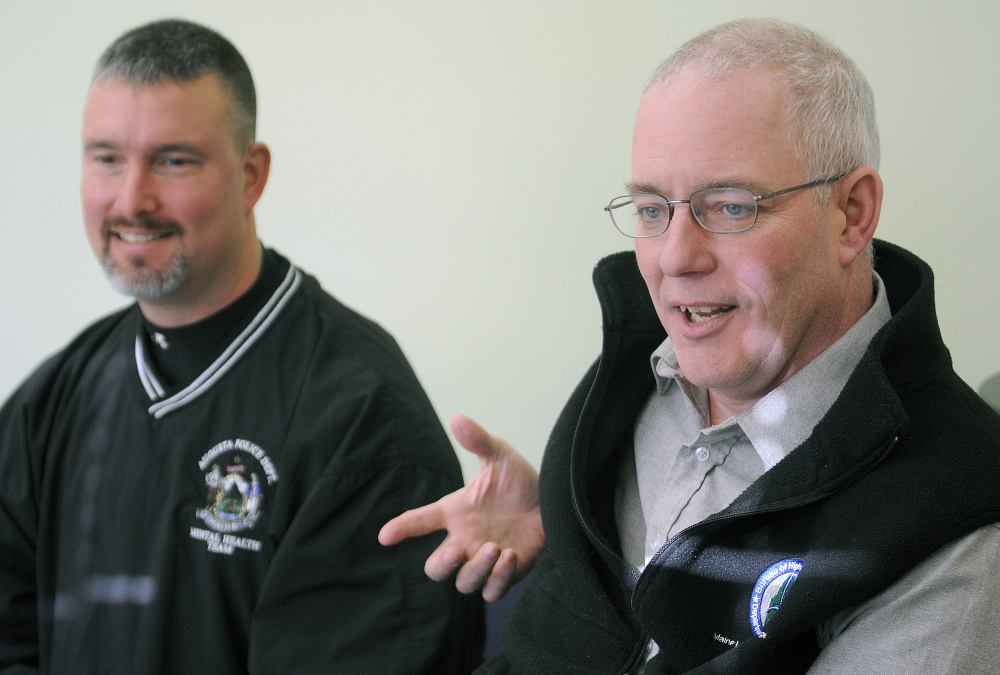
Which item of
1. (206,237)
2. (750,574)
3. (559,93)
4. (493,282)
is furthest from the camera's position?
(493,282)

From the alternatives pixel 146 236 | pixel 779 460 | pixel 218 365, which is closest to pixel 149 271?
pixel 146 236

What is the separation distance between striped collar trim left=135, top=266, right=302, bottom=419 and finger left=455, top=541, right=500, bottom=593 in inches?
24.6

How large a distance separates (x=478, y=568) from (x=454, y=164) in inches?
59.5

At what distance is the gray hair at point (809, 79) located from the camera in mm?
1082

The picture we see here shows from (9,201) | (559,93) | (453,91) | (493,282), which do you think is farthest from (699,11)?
(9,201)

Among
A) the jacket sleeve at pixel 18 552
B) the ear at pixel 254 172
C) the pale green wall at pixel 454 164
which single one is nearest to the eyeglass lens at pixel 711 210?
the ear at pixel 254 172

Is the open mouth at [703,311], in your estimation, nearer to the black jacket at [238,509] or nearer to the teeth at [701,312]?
the teeth at [701,312]

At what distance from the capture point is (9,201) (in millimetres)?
2980

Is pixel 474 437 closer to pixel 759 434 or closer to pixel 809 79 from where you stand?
pixel 759 434

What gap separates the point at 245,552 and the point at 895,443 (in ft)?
3.46

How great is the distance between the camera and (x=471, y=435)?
133cm

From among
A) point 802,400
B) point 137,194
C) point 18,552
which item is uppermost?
point 137,194

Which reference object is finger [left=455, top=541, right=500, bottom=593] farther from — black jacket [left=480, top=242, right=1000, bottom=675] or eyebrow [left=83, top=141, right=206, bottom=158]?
eyebrow [left=83, top=141, right=206, bottom=158]

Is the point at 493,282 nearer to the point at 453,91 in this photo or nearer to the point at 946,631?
the point at 453,91
